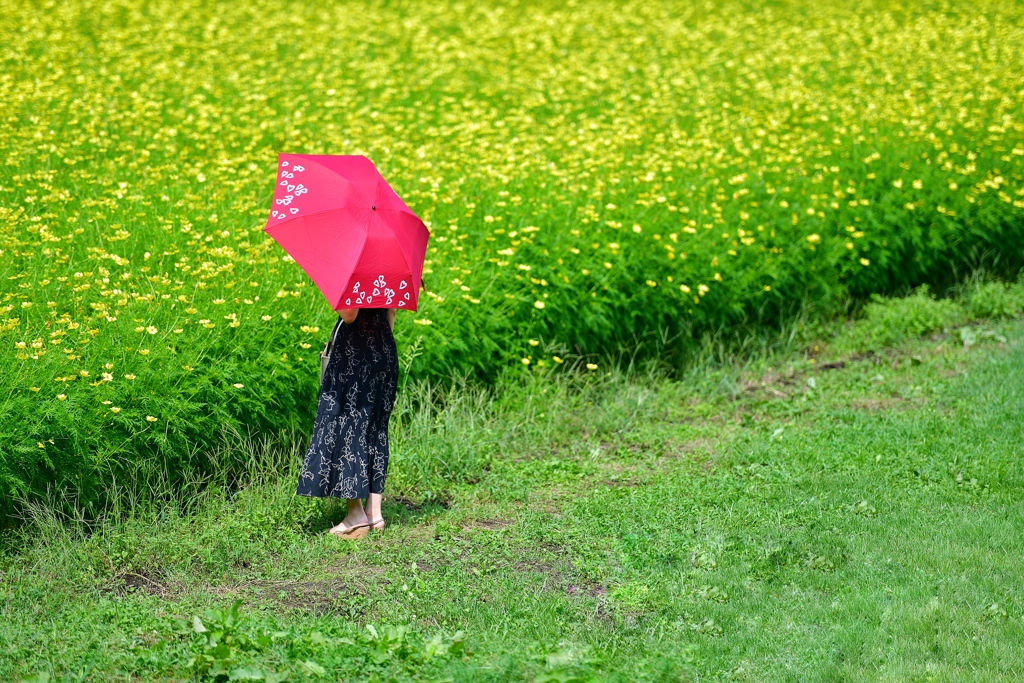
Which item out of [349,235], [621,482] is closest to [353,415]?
[349,235]

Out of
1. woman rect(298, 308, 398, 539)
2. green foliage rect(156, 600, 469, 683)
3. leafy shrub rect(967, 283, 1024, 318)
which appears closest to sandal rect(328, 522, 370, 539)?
Result: woman rect(298, 308, 398, 539)

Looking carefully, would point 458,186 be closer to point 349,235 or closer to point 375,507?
point 349,235

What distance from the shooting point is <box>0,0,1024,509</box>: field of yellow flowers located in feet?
17.1

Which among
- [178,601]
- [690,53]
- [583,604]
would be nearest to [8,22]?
[690,53]

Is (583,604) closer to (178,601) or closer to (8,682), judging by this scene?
(178,601)

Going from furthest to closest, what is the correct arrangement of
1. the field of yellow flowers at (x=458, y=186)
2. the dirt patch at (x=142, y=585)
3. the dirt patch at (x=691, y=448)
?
1. the dirt patch at (x=691, y=448)
2. the field of yellow flowers at (x=458, y=186)
3. the dirt patch at (x=142, y=585)

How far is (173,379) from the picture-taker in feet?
16.6

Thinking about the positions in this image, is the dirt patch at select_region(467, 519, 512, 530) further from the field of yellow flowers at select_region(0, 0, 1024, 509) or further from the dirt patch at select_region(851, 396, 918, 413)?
the dirt patch at select_region(851, 396, 918, 413)

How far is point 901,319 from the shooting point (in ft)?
23.8

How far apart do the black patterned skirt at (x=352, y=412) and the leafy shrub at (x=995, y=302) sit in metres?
4.64

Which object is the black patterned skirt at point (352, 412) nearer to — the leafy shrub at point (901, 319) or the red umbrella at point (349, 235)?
the red umbrella at point (349, 235)

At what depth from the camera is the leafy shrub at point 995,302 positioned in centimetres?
745

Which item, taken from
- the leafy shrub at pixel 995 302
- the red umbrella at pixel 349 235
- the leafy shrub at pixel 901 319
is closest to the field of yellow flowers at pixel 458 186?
the leafy shrub at pixel 901 319

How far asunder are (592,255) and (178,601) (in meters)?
3.54
